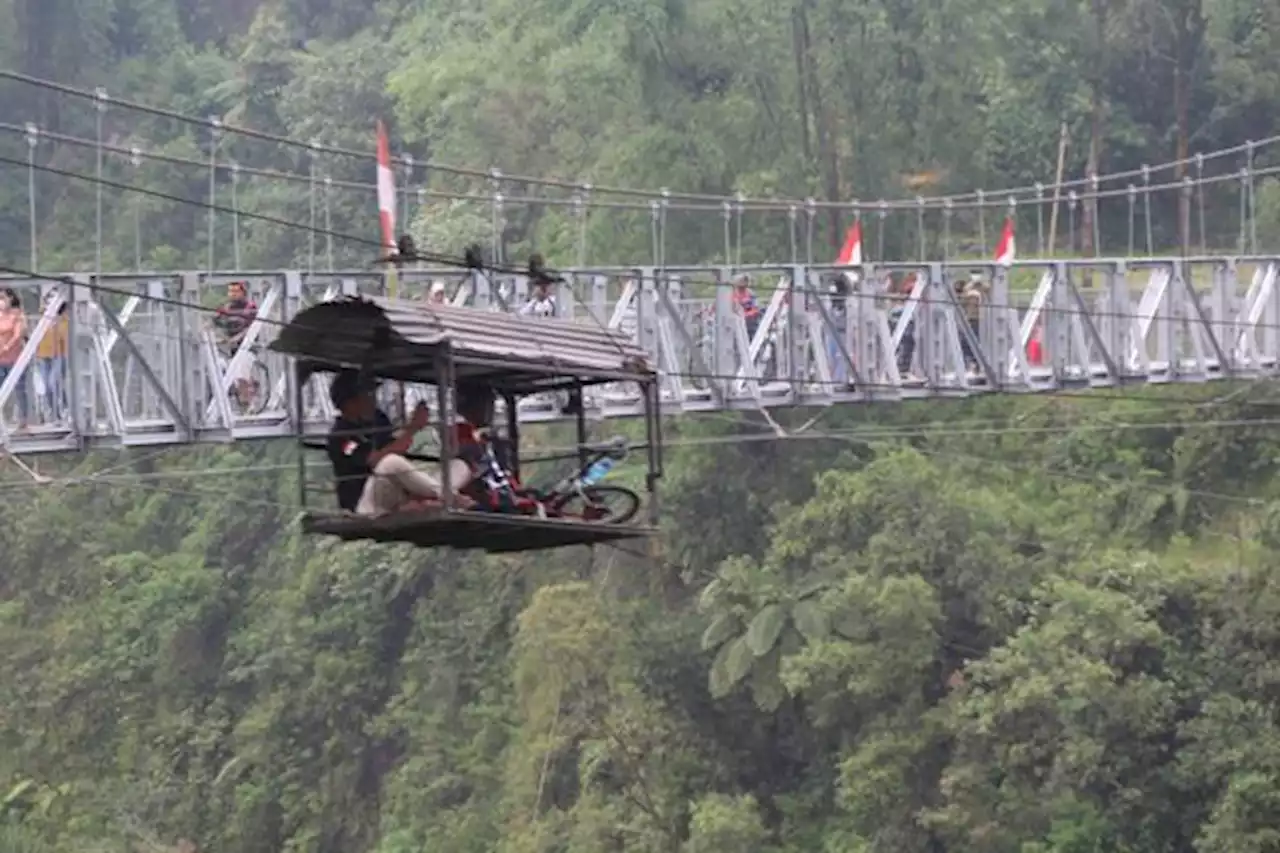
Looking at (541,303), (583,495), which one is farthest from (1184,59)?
(583,495)

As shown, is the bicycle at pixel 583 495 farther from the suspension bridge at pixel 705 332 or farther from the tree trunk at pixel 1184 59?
the tree trunk at pixel 1184 59

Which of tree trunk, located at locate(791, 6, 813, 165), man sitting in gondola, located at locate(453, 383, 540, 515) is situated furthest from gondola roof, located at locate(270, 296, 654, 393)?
tree trunk, located at locate(791, 6, 813, 165)

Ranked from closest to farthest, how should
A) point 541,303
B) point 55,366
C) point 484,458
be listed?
point 484,458, point 55,366, point 541,303

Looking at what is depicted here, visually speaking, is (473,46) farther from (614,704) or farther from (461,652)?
(614,704)

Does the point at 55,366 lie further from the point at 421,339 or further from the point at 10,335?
the point at 421,339

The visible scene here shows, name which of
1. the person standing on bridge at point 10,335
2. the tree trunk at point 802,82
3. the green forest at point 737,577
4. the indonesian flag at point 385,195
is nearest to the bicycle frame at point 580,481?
the indonesian flag at point 385,195

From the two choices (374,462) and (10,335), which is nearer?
(374,462)
